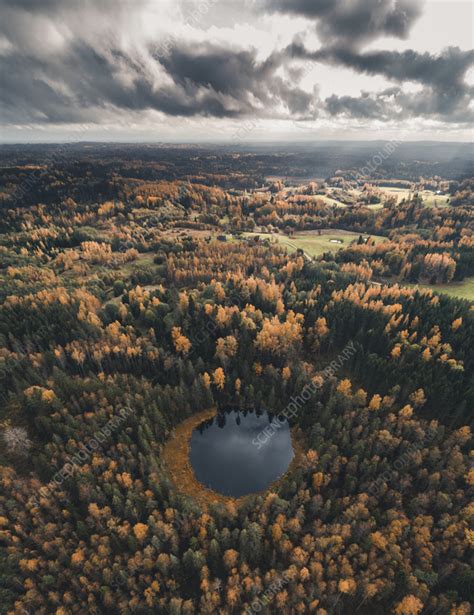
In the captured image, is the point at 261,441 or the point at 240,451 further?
the point at 261,441

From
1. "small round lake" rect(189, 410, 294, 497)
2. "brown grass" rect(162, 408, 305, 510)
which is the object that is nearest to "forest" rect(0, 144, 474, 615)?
"brown grass" rect(162, 408, 305, 510)

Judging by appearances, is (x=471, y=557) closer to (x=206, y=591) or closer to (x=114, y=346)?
(x=206, y=591)

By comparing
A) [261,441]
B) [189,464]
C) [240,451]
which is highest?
[189,464]

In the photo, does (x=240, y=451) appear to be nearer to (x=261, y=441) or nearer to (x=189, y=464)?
(x=261, y=441)

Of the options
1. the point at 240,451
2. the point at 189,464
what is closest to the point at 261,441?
the point at 240,451

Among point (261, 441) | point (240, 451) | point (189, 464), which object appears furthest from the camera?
point (261, 441)

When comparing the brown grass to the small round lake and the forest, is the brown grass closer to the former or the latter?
the forest

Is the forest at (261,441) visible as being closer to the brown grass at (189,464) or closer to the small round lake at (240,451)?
the brown grass at (189,464)
